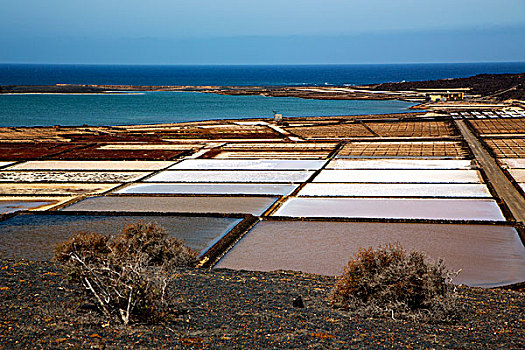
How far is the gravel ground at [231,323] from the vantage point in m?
7.29

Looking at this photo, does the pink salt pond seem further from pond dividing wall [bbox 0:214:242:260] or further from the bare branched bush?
the bare branched bush


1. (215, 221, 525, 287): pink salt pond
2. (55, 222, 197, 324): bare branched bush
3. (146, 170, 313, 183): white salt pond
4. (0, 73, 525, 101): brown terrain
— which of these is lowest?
(215, 221, 525, 287): pink salt pond

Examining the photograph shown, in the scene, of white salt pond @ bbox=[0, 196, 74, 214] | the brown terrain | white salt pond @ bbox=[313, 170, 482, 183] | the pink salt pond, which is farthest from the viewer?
the brown terrain

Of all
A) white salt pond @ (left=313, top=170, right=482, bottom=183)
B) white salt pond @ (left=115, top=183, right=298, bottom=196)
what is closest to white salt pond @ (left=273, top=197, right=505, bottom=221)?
white salt pond @ (left=115, top=183, right=298, bottom=196)

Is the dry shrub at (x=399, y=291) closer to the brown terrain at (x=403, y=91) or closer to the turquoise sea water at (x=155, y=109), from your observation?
the turquoise sea water at (x=155, y=109)

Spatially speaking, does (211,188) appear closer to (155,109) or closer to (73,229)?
(73,229)

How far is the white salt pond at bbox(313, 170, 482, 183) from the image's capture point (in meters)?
26.4

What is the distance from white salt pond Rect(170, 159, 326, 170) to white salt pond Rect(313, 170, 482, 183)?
2.56 m

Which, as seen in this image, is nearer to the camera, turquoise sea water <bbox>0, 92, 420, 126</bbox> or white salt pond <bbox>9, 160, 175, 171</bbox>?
white salt pond <bbox>9, 160, 175, 171</bbox>

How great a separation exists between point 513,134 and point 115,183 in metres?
29.4

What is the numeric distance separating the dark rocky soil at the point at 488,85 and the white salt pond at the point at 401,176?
184 feet

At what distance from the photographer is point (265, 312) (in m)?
8.95

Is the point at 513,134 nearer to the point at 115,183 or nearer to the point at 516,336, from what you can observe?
the point at 115,183

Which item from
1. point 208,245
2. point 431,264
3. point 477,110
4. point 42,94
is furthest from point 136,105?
point 431,264
